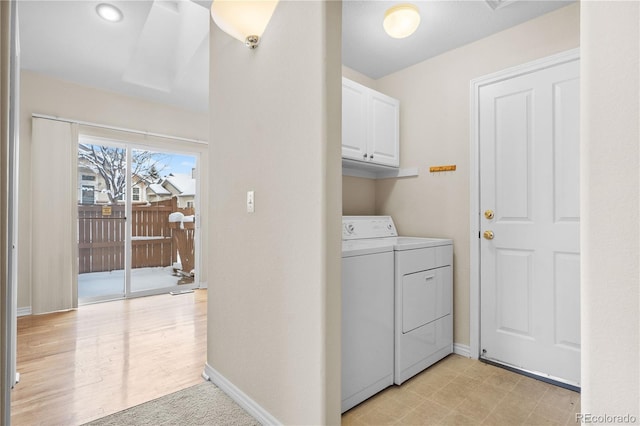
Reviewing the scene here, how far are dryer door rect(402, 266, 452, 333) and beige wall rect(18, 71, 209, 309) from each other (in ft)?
12.6

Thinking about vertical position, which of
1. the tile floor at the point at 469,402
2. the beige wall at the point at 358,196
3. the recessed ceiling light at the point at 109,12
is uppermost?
the recessed ceiling light at the point at 109,12

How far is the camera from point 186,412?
1.74m

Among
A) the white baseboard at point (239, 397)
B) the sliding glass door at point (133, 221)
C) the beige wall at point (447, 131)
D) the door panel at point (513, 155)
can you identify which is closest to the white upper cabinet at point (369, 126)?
the beige wall at point (447, 131)

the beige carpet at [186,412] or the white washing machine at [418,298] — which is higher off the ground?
the white washing machine at [418,298]

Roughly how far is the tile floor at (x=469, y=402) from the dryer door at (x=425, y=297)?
14.5 inches

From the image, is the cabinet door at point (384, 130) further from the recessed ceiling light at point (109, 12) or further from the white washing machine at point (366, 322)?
the recessed ceiling light at point (109, 12)

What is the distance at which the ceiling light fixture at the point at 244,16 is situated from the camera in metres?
1.53

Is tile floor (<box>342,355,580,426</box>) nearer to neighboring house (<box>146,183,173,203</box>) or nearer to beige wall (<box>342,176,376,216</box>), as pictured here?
beige wall (<box>342,176,376,216</box>)

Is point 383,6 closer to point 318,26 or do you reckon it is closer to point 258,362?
point 318,26

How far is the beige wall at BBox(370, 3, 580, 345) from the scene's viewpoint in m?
2.37

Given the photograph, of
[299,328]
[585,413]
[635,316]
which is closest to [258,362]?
[299,328]

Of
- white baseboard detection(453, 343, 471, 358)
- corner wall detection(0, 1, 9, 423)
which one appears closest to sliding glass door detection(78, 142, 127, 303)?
corner wall detection(0, 1, 9, 423)

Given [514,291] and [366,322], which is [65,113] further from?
[514,291]

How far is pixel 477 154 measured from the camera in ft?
8.18
